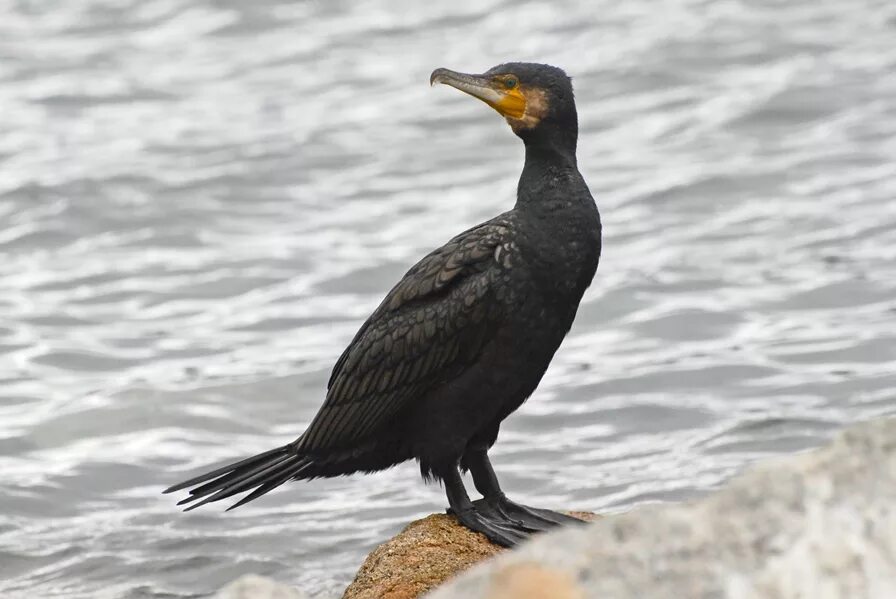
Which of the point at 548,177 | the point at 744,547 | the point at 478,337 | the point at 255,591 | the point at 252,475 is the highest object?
the point at 548,177

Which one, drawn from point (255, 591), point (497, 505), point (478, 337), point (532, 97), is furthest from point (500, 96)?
point (255, 591)

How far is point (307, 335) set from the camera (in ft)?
34.4

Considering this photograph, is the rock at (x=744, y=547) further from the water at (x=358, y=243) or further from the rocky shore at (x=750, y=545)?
the water at (x=358, y=243)

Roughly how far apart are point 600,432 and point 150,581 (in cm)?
277

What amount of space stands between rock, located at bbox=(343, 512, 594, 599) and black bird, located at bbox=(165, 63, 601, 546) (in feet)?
0.23

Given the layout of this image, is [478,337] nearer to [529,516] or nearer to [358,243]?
[529,516]

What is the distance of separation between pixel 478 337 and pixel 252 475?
3.23 ft

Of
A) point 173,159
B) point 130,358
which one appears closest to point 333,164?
point 173,159

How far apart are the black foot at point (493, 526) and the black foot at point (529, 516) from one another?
41 millimetres

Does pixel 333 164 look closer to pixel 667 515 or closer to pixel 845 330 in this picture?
pixel 845 330

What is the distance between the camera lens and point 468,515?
16.9 feet

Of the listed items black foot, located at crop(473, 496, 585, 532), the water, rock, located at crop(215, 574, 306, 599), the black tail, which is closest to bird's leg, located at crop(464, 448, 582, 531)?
black foot, located at crop(473, 496, 585, 532)

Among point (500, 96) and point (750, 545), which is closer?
point (750, 545)

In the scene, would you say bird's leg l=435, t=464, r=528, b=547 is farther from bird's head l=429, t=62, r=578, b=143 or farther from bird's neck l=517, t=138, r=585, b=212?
bird's head l=429, t=62, r=578, b=143
